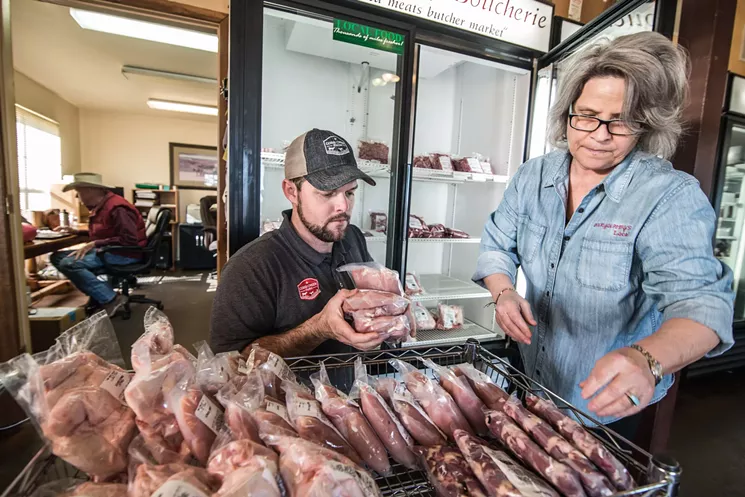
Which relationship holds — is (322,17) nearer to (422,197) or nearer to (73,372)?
(422,197)

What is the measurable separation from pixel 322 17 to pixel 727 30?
76.6 inches

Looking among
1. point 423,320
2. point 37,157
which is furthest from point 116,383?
point 37,157

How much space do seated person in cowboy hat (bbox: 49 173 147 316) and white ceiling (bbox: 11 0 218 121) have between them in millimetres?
1597

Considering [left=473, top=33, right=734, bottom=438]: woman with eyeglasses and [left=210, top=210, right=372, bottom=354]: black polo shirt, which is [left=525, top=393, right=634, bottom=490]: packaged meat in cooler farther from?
[left=210, top=210, right=372, bottom=354]: black polo shirt

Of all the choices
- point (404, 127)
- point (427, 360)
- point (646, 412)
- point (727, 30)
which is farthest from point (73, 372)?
point (727, 30)

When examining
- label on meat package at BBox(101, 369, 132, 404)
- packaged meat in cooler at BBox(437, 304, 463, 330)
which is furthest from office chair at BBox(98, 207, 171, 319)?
label on meat package at BBox(101, 369, 132, 404)

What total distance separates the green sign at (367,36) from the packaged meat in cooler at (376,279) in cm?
159

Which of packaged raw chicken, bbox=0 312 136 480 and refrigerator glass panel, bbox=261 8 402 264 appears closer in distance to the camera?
packaged raw chicken, bbox=0 312 136 480

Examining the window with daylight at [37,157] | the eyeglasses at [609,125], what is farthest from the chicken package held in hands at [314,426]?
the window with daylight at [37,157]

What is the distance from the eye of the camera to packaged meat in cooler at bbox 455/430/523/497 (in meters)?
0.52

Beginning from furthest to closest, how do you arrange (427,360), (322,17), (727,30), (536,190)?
(322,17)
(727,30)
(536,190)
(427,360)

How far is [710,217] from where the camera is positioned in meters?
0.97

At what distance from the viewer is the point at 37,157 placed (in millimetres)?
5719

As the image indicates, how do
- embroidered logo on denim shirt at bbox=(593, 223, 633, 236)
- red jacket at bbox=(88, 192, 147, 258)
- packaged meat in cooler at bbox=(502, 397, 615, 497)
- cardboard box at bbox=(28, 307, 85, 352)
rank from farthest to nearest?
red jacket at bbox=(88, 192, 147, 258) < cardboard box at bbox=(28, 307, 85, 352) < embroidered logo on denim shirt at bbox=(593, 223, 633, 236) < packaged meat in cooler at bbox=(502, 397, 615, 497)
